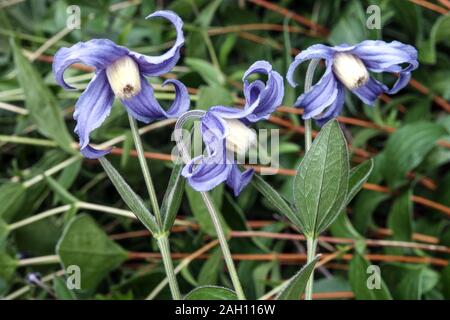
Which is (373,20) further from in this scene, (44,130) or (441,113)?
(44,130)

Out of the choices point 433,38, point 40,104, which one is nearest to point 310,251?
point 433,38

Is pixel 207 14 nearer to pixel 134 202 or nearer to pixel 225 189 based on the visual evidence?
pixel 225 189

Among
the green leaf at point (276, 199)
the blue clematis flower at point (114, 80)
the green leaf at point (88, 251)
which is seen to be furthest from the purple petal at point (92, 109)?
the green leaf at point (88, 251)

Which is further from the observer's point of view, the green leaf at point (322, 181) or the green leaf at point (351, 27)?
the green leaf at point (351, 27)

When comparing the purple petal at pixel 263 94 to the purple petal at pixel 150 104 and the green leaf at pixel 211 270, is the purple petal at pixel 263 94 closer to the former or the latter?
the purple petal at pixel 150 104

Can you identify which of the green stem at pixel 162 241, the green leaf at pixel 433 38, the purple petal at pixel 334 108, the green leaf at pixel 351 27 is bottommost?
the green stem at pixel 162 241

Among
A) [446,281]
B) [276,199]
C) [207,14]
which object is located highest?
[207,14]
